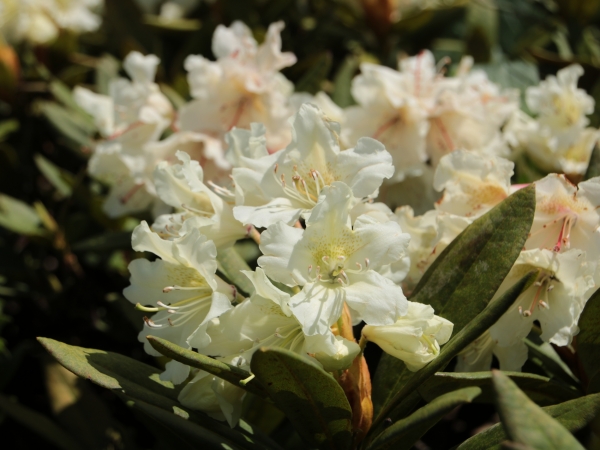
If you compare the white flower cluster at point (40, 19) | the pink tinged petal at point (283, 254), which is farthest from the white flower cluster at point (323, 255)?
the white flower cluster at point (40, 19)

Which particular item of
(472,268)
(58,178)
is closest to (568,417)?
(472,268)

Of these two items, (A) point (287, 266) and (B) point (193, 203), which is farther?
(B) point (193, 203)

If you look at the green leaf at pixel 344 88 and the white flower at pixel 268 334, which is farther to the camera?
the green leaf at pixel 344 88

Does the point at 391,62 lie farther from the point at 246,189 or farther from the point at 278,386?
the point at 278,386

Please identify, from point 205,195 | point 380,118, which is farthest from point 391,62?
point 205,195

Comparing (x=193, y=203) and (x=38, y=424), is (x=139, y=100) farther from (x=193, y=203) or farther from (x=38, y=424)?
(x=38, y=424)

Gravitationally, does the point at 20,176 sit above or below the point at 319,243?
below

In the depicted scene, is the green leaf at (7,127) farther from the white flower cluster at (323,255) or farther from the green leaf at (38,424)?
the white flower cluster at (323,255)
